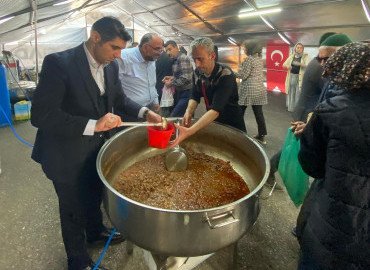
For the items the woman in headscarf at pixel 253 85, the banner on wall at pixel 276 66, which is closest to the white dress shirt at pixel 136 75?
the woman in headscarf at pixel 253 85

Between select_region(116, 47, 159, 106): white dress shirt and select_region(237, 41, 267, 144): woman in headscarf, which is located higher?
select_region(116, 47, 159, 106): white dress shirt

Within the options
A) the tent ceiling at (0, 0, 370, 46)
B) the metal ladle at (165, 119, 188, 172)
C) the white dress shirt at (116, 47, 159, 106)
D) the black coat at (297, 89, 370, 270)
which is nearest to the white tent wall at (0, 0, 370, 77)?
the tent ceiling at (0, 0, 370, 46)

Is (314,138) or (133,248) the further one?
(133,248)

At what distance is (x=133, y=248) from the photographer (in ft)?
6.50

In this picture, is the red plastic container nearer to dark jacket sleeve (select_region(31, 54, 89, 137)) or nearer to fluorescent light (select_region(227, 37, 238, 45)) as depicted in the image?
dark jacket sleeve (select_region(31, 54, 89, 137))

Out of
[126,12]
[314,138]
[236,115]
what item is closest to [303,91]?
[236,115]

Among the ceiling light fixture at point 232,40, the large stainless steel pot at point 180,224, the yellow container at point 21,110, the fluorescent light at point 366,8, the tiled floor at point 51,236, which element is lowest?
the yellow container at point 21,110

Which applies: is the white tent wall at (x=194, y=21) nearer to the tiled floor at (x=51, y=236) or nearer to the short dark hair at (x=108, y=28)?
the tiled floor at (x=51, y=236)

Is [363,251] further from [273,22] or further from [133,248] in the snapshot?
[273,22]

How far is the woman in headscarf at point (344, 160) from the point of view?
3.26ft

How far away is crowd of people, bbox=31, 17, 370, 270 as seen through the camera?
1021 millimetres

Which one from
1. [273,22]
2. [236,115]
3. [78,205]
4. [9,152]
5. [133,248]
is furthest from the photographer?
[273,22]

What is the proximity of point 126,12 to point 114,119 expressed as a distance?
30.6ft

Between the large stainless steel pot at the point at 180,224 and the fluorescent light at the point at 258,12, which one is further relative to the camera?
the fluorescent light at the point at 258,12
